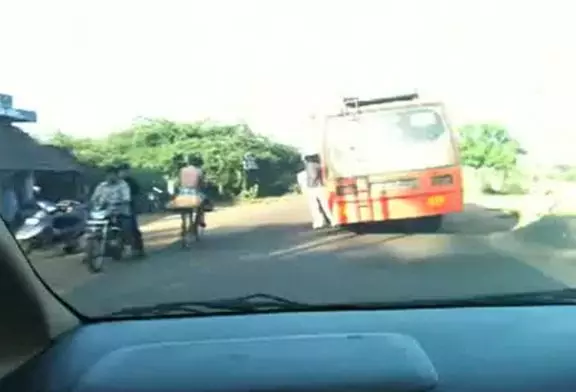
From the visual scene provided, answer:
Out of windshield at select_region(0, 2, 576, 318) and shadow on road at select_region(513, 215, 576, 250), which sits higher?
windshield at select_region(0, 2, 576, 318)

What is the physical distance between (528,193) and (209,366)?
1.58 meters

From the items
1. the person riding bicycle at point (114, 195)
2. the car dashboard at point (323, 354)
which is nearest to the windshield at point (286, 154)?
the person riding bicycle at point (114, 195)

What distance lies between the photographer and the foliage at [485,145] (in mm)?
3676

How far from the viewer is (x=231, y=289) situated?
138 inches

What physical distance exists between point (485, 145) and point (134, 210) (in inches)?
51.7

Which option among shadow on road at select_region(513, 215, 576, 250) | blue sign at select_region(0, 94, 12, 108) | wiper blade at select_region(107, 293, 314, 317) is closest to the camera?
blue sign at select_region(0, 94, 12, 108)

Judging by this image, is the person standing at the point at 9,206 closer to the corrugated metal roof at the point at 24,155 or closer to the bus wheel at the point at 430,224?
the corrugated metal roof at the point at 24,155

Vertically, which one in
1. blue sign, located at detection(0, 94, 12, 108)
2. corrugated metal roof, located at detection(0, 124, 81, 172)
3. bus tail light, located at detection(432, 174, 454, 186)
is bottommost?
Result: bus tail light, located at detection(432, 174, 454, 186)

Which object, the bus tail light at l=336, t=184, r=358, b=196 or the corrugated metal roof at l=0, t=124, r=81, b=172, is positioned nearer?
the corrugated metal roof at l=0, t=124, r=81, b=172

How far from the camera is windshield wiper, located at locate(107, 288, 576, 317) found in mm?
3426

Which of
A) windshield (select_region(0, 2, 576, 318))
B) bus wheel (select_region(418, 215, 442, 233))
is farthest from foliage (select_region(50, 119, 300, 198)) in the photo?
bus wheel (select_region(418, 215, 442, 233))

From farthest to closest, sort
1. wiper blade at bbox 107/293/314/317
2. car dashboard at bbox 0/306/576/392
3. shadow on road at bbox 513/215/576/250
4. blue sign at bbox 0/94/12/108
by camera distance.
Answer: shadow on road at bbox 513/215/576/250 < wiper blade at bbox 107/293/314/317 < blue sign at bbox 0/94/12/108 < car dashboard at bbox 0/306/576/392

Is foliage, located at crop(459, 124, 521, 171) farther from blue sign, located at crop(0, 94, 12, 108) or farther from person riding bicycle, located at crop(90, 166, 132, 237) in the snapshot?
blue sign, located at crop(0, 94, 12, 108)

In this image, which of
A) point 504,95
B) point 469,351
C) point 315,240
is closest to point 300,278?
point 315,240
